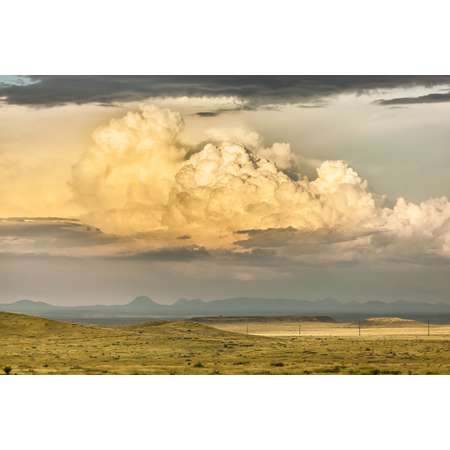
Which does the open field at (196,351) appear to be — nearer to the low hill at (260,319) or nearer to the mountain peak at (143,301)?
the low hill at (260,319)

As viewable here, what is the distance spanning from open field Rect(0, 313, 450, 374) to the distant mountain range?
0.77ft

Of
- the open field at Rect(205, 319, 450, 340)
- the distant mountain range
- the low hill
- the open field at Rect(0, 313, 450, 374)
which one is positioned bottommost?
the open field at Rect(0, 313, 450, 374)

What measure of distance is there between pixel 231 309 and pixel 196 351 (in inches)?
40.4

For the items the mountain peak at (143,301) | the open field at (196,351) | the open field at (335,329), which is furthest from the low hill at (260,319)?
the mountain peak at (143,301)

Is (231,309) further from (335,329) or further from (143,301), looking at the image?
(335,329)

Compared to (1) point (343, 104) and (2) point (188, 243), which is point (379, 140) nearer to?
(1) point (343, 104)

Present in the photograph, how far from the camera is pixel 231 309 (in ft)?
66.1

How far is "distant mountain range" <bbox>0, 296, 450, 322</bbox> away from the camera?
20.0 meters

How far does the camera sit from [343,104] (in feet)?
65.2

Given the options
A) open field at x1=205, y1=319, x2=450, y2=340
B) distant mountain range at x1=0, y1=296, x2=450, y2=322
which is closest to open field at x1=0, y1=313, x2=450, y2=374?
open field at x1=205, y1=319, x2=450, y2=340

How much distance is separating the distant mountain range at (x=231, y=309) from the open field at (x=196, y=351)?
234 mm

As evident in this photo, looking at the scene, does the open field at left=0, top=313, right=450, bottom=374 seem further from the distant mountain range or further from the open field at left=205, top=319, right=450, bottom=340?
the distant mountain range

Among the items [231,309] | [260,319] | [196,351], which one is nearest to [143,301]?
[196,351]
